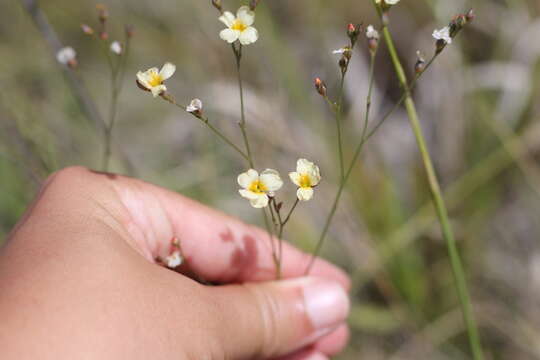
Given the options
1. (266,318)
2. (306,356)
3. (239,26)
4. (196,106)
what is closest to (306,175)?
(196,106)

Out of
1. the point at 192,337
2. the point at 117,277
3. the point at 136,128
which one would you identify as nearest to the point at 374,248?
the point at 192,337

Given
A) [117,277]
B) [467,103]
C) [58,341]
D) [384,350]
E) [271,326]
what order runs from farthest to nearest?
1. [467,103]
2. [384,350]
3. [271,326]
4. [117,277]
5. [58,341]

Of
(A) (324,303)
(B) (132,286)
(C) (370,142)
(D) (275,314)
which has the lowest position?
(B) (132,286)

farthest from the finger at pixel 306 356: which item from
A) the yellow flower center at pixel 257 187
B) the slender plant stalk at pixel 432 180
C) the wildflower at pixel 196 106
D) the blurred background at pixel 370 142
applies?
the wildflower at pixel 196 106

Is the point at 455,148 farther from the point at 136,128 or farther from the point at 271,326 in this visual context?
the point at 136,128

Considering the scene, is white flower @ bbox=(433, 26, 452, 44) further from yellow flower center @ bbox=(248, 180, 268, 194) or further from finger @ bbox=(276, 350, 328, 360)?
finger @ bbox=(276, 350, 328, 360)

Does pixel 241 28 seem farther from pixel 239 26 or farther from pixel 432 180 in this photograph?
pixel 432 180
